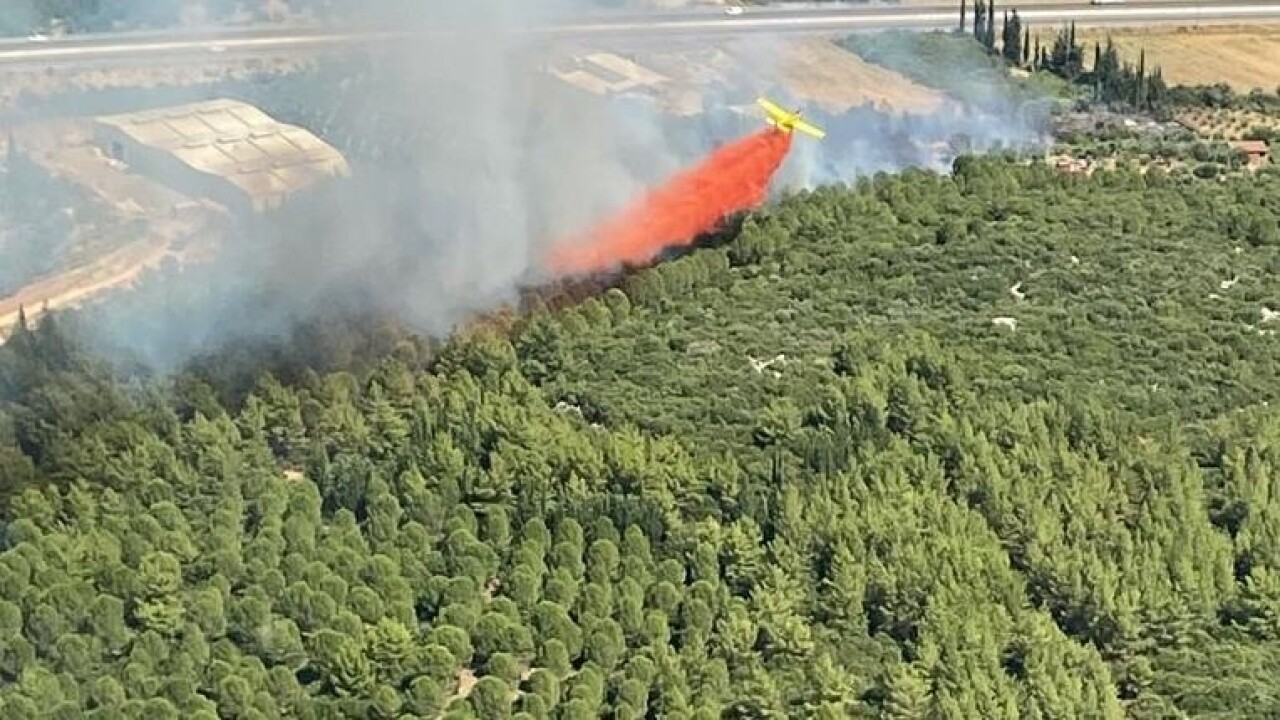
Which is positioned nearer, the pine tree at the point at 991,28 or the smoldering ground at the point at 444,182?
the smoldering ground at the point at 444,182

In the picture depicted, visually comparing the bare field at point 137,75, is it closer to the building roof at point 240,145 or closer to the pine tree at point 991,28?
the building roof at point 240,145

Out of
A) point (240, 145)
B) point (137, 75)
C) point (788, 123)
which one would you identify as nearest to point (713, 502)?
point (788, 123)

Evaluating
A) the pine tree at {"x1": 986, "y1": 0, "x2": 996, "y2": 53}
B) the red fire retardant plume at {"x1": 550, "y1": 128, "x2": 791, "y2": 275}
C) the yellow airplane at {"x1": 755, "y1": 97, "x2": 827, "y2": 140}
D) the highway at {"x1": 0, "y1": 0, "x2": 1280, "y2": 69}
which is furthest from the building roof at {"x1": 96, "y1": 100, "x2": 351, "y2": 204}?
the pine tree at {"x1": 986, "y1": 0, "x2": 996, "y2": 53}

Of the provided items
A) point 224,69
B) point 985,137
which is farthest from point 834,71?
point 224,69

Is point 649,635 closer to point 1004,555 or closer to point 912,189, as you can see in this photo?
point 1004,555

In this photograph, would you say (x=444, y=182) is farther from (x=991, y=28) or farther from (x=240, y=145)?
(x=991, y=28)

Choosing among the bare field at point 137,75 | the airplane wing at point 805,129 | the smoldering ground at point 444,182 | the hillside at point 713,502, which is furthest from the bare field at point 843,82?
the bare field at point 137,75
